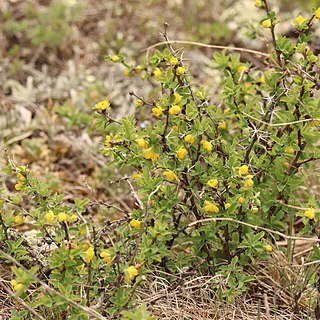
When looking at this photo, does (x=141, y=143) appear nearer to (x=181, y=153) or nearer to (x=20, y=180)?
(x=181, y=153)

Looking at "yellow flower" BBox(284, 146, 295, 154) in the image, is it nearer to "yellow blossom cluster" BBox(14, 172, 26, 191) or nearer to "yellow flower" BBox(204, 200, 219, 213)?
"yellow flower" BBox(204, 200, 219, 213)

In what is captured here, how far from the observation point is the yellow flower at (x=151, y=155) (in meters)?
2.25

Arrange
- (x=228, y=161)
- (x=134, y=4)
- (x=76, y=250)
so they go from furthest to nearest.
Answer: (x=134, y=4) < (x=228, y=161) < (x=76, y=250)

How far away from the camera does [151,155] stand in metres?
2.26

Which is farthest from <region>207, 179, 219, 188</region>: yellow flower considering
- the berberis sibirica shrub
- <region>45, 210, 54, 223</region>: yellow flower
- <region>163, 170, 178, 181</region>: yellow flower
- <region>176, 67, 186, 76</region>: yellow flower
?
<region>45, 210, 54, 223</region>: yellow flower

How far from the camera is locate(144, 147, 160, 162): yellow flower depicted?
88.7 inches

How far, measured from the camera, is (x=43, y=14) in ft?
15.3

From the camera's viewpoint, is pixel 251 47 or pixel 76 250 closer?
pixel 76 250

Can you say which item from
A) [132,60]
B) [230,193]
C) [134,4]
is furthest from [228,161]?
[134,4]

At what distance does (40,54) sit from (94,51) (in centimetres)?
39

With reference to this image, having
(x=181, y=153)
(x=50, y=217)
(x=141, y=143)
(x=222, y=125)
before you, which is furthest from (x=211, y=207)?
(x=50, y=217)

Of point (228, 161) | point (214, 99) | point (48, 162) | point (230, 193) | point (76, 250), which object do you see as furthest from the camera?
point (214, 99)

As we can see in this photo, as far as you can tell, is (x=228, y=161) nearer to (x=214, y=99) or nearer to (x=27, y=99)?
(x=214, y=99)

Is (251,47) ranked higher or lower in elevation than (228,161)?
lower
